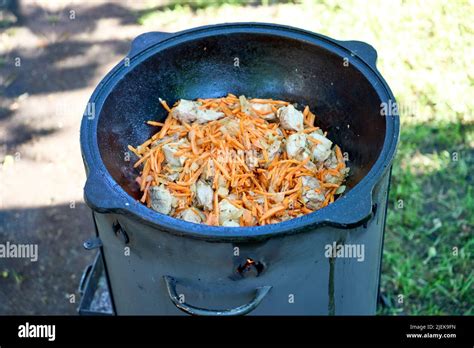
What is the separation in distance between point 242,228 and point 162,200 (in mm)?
598

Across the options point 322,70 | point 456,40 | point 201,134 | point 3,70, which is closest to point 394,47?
point 456,40

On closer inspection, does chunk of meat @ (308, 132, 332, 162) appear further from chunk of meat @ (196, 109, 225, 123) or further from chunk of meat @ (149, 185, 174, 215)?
chunk of meat @ (149, 185, 174, 215)

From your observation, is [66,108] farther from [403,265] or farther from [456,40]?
[456,40]

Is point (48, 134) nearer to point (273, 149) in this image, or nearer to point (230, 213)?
point (273, 149)

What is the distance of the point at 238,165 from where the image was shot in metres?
3.05

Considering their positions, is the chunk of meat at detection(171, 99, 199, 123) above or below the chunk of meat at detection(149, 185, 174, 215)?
above

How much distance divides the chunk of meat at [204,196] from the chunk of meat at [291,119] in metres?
0.57

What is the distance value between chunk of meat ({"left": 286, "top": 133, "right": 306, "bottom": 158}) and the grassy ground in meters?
1.74

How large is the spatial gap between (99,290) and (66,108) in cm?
210

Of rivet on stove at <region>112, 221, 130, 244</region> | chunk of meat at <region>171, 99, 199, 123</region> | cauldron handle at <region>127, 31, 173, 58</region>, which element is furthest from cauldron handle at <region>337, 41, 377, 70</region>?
rivet on stove at <region>112, 221, 130, 244</region>

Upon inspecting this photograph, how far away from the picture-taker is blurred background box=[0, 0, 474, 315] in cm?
452

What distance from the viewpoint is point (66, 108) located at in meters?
5.74

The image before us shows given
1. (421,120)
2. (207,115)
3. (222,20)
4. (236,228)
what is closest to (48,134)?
(222,20)
